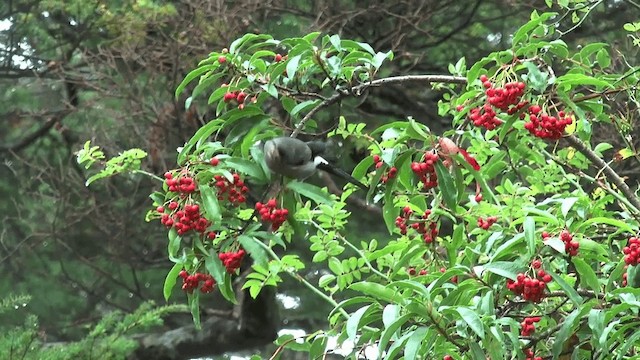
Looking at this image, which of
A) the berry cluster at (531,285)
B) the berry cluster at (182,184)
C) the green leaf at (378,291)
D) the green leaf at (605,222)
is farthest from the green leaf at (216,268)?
the green leaf at (605,222)

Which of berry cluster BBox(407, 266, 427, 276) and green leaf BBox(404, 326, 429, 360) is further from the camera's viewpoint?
berry cluster BBox(407, 266, 427, 276)

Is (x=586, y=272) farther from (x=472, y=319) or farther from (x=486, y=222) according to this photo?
(x=486, y=222)

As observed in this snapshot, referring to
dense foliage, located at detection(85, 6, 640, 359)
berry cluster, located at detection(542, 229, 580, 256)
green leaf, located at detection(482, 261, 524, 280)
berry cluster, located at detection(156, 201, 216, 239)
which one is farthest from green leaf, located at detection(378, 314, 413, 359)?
berry cluster, located at detection(156, 201, 216, 239)

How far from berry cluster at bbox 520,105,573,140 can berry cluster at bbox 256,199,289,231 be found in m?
0.38

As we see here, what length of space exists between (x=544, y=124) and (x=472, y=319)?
14.3 inches

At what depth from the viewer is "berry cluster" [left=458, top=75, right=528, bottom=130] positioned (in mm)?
1401

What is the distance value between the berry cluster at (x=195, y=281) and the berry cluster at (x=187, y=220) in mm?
91

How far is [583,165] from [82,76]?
2.52 meters

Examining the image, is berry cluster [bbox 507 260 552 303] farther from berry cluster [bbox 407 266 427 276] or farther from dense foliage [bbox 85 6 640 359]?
berry cluster [bbox 407 266 427 276]

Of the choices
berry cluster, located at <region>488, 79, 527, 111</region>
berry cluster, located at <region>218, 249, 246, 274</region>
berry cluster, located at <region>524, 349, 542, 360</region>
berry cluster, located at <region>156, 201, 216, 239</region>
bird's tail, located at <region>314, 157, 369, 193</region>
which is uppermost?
berry cluster, located at <region>488, 79, 527, 111</region>

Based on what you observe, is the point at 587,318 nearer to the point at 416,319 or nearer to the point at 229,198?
the point at 416,319

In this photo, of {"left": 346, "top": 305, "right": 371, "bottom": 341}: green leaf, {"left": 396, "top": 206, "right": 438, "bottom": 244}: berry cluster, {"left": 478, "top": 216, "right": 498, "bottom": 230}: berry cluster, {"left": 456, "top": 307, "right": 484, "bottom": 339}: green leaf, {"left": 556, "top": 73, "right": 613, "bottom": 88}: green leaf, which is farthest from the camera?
{"left": 478, "top": 216, "right": 498, "bottom": 230}: berry cluster

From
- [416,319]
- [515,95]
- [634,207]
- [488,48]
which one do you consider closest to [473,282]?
[416,319]

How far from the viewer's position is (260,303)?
4.04 meters
